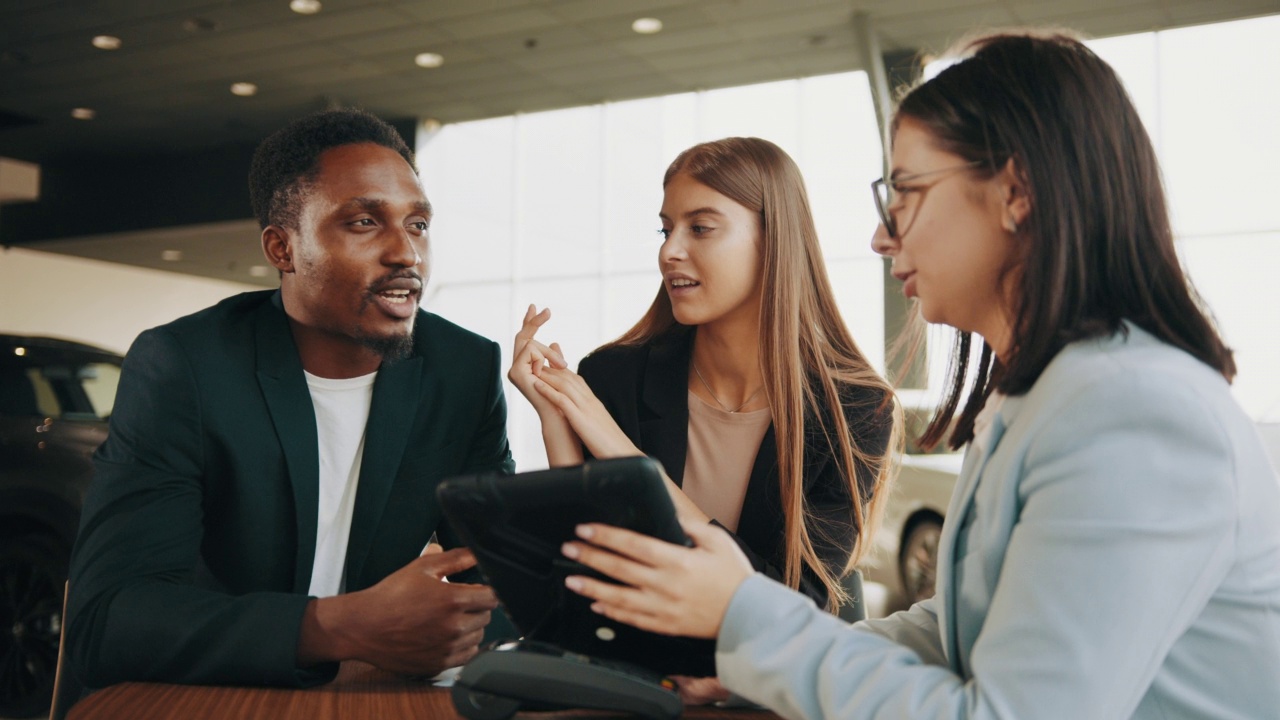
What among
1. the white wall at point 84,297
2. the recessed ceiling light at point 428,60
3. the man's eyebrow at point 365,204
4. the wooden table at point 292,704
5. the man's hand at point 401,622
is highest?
the recessed ceiling light at point 428,60

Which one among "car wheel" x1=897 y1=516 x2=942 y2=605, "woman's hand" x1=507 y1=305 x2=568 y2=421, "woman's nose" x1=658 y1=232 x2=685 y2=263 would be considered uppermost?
"woman's nose" x1=658 y1=232 x2=685 y2=263

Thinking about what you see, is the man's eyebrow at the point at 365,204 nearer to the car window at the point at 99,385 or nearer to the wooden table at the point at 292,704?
the wooden table at the point at 292,704

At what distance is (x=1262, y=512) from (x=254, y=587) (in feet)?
3.98

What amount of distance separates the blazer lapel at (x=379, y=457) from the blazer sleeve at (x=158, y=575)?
21 centimetres

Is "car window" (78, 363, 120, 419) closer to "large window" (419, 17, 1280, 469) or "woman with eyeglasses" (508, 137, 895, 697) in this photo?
"large window" (419, 17, 1280, 469)

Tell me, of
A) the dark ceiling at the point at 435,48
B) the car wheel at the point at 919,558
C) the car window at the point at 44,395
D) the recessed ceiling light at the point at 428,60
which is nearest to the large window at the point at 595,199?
the dark ceiling at the point at 435,48

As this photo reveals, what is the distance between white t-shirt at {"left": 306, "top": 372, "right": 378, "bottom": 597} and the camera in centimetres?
149

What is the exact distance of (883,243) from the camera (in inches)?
41.6

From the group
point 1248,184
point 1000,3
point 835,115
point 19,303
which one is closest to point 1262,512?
point 1000,3

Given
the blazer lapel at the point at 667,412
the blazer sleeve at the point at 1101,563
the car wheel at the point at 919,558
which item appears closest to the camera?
the blazer sleeve at the point at 1101,563

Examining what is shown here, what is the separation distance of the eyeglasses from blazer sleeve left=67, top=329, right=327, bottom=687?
761 millimetres

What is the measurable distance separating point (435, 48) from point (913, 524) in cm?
469

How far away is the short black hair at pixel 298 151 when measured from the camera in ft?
5.22

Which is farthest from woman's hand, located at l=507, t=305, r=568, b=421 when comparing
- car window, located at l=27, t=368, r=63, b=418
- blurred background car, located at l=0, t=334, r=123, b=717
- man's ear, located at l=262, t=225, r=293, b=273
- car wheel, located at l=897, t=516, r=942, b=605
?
car wheel, located at l=897, t=516, r=942, b=605
